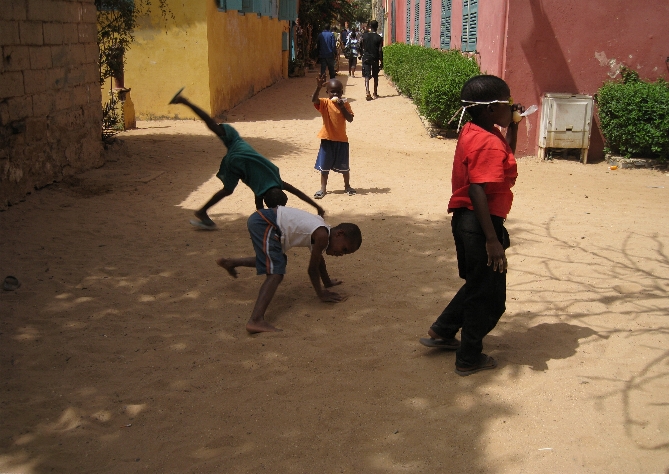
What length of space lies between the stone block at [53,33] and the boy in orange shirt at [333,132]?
125 inches

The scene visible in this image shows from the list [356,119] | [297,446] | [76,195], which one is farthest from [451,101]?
[297,446]

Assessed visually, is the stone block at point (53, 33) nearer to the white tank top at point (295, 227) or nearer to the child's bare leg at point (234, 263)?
the child's bare leg at point (234, 263)

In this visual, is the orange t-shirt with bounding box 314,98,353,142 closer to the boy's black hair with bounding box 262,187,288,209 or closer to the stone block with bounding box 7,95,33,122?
the boy's black hair with bounding box 262,187,288,209

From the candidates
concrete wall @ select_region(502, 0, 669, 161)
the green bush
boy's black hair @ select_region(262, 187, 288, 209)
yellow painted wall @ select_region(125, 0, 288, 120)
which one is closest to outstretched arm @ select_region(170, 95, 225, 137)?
boy's black hair @ select_region(262, 187, 288, 209)

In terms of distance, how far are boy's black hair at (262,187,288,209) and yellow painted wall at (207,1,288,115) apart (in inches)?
334

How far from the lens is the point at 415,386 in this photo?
354 cm

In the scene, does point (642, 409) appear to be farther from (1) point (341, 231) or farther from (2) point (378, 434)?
(1) point (341, 231)

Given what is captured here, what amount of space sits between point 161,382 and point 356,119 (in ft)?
35.9

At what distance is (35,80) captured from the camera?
7.25m

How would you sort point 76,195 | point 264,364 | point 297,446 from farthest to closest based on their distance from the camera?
1. point 76,195
2. point 264,364
3. point 297,446

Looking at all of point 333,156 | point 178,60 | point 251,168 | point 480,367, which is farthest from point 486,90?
point 178,60

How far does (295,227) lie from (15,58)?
444 cm

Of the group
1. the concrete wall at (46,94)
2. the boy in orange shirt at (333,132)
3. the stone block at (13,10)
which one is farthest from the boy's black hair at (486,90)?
the stone block at (13,10)

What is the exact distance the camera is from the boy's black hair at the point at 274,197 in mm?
5125
